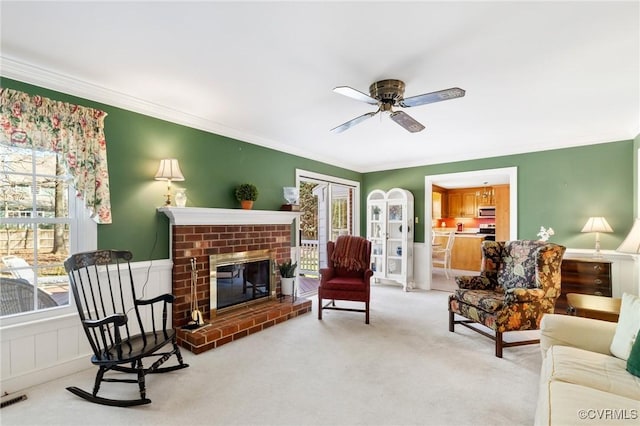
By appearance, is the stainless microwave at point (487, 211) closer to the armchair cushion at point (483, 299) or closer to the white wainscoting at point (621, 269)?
the white wainscoting at point (621, 269)

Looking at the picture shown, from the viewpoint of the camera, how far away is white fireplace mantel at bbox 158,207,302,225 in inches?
120

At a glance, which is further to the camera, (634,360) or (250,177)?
(250,177)

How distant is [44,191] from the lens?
245 cm

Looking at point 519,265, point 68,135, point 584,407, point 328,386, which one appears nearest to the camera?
point 584,407

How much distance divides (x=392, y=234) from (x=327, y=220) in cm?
132

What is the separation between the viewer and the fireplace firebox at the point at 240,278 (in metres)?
3.42

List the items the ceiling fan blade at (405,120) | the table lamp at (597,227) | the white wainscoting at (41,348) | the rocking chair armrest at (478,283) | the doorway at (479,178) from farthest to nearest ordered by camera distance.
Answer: the doorway at (479,178) → the table lamp at (597,227) → the rocking chair armrest at (478,283) → the ceiling fan blade at (405,120) → the white wainscoting at (41,348)

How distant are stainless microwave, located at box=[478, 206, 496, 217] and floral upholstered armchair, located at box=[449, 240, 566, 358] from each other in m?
4.79

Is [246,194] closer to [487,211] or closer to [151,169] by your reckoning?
[151,169]

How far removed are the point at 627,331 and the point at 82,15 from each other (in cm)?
357

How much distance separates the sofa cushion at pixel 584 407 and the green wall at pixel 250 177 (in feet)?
10.5

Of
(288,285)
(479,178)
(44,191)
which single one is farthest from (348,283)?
(479,178)

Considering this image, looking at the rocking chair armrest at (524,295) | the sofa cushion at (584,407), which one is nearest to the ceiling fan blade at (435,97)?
the sofa cushion at (584,407)

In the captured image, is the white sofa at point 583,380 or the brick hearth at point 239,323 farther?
the brick hearth at point 239,323
